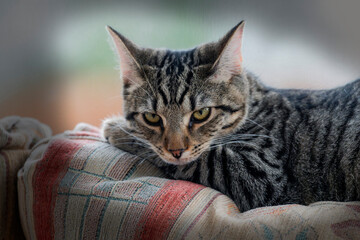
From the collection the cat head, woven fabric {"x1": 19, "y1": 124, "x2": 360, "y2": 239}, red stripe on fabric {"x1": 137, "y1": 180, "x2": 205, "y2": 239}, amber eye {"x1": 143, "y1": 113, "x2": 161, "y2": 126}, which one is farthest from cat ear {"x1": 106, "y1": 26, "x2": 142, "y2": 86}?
red stripe on fabric {"x1": 137, "y1": 180, "x2": 205, "y2": 239}

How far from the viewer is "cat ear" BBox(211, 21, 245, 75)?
976mm

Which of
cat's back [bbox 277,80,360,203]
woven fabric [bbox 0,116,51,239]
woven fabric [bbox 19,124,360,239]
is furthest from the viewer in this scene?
woven fabric [bbox 0,116,51,239]

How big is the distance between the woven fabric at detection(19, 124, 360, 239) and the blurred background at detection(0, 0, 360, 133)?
305 millimetres

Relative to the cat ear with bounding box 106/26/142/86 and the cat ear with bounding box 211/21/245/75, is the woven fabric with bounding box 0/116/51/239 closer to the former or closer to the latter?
the cat ear with bounding box 106/26/142/86

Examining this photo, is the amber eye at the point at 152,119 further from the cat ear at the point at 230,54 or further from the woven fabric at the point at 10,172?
the woven fabric at the point at 10,172

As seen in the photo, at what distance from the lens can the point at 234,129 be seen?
3.59 feet

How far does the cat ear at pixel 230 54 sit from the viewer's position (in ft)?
3.20

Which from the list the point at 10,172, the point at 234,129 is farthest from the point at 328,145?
the point at 10,172

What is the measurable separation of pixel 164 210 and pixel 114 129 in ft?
1.52

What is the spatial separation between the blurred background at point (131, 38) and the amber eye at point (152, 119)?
8.7 inches

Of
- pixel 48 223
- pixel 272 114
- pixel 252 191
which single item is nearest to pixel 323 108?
pixel 272 114

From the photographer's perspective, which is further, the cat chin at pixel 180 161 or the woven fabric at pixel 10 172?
the woven fabric at pixel 10 172

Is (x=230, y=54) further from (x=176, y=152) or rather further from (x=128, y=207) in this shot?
(x=128, y=207)

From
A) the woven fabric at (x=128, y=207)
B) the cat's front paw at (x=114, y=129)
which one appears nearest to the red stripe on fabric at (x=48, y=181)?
the woven fabric at (x=128, y=207)
